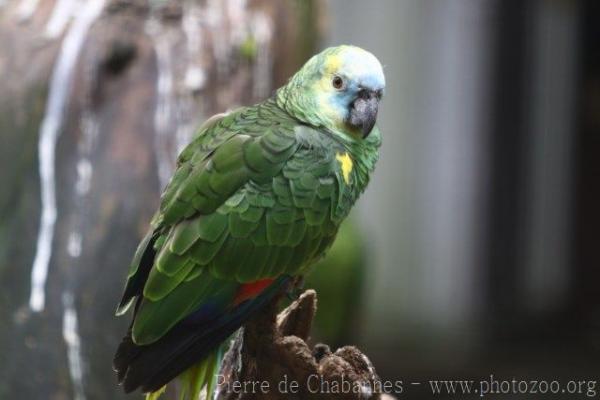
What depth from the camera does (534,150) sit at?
7223 millimetres

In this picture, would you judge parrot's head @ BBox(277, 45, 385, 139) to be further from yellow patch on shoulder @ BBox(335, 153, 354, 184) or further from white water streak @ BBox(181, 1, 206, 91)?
white water streak @ BBox(181, 1, 206, 91)

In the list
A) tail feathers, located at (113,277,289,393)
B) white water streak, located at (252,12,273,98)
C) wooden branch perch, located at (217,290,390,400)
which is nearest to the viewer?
tail feathers, located at (113,277,289,393)

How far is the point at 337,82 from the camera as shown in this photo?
2846 mm

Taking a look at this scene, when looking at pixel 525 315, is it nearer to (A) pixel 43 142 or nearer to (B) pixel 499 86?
(B) pixel 499 86

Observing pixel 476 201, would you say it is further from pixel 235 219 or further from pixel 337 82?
pixel 235 219

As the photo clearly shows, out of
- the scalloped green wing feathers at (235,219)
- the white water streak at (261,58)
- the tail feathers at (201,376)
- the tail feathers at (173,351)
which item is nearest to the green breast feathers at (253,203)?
the scalloped green wing feathers at (235,219)

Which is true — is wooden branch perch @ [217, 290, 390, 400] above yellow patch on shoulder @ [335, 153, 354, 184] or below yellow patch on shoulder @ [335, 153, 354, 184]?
below

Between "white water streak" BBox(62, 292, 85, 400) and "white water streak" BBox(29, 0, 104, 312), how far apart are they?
0.28ft

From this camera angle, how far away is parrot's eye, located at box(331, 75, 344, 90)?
9.30 feet

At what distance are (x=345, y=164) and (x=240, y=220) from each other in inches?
12.8

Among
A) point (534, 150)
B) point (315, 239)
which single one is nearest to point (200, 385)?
point (315, 239)

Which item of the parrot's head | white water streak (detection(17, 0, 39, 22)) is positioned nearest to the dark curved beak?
the parrot's head

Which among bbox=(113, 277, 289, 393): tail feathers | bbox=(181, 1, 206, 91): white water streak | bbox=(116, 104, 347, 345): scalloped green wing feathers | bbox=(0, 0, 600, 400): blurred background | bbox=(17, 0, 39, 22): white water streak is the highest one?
bbox=(17, 0, 39, 22): white water streak

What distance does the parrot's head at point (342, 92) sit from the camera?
281 cm
